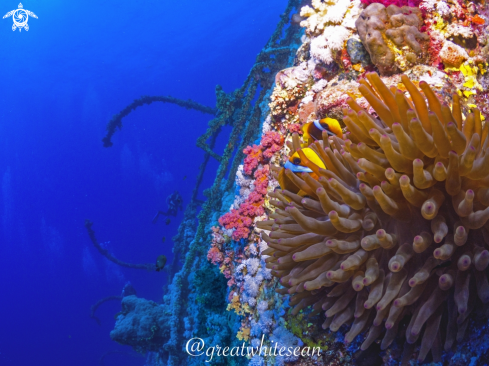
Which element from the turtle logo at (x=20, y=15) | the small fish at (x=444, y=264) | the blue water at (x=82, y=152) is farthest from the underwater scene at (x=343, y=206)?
the turtle logo at (x=20, y=15)

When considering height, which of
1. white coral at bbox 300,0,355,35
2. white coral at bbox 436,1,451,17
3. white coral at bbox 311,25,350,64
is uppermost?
white coral at bbox 300,0,355,35

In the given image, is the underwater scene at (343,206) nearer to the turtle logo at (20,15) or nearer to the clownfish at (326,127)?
the clownfish at (326,127)

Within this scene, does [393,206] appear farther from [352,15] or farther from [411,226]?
[352,15]

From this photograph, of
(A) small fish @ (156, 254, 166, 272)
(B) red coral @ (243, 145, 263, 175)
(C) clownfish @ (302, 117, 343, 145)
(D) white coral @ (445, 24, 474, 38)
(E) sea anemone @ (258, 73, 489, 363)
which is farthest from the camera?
(A) small fish @ (156, 254, 166, 272)

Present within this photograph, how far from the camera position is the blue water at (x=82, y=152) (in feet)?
155

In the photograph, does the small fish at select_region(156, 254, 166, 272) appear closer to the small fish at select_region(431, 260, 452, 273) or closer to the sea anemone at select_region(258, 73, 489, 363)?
the sea anemone at select_region(258, 73, 489, 363)

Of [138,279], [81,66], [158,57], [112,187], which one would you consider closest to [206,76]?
[158,57]

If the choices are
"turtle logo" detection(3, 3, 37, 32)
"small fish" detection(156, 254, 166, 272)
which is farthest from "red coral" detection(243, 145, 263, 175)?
"turtle logo" detection(3, 3, 37, 32)

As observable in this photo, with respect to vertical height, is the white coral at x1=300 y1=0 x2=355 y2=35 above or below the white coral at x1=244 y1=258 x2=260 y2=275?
above

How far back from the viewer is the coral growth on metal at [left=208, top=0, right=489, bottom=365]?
4.61ft

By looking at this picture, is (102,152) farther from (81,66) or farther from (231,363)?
(231,363)

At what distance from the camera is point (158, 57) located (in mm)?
66812

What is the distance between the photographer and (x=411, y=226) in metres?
1.57

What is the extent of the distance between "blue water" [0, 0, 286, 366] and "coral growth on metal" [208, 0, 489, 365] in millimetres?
41222
